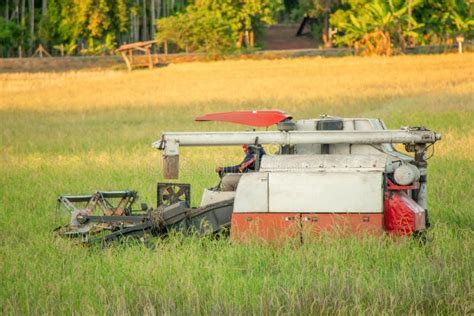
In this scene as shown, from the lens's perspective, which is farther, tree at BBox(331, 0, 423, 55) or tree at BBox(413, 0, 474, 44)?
tree at BBox(413, 0, 474, 44)

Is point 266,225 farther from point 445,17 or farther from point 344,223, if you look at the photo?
point 445,17

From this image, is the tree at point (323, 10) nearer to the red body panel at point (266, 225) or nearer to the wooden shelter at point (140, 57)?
the wooden shelter at point (140, 57)

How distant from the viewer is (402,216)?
9961 mm

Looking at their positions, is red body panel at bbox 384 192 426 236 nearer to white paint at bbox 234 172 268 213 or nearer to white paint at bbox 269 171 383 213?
white paint at bbox 269 171 383 213

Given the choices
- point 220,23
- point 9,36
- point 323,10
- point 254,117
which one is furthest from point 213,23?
point 254,117

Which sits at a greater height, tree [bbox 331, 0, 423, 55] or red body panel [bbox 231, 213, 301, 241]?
tree [bbox 331, 0, 423, 55]

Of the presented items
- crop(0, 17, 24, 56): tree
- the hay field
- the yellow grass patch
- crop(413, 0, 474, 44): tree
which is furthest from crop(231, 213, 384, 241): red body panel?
crop(0, 17, 24, 56): tree

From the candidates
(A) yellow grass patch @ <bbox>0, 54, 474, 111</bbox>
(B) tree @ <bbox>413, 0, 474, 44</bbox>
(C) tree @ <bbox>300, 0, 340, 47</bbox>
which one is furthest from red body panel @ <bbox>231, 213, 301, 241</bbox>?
(C) tree @ <bbox>300, 0, 340, 47</bbox>

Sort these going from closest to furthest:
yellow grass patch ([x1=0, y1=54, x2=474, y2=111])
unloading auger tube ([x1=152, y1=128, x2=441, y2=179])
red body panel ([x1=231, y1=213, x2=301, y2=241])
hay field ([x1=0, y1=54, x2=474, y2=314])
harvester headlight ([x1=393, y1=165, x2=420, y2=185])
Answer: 1. hay field ([x1=0, y1=54, x2=474, y2=314])
2. red body panel ([x1=231, y1=213, x2=301, y2=241])
3. harvester headlight ([x1=393, y1=165, x2=420, y2=185])
4. unloading auger tube ([x1=152, y1=128, x2=441, y2=179])
5. yellow grass patch ([x1=0, y1=54, x2=474, y2=111])

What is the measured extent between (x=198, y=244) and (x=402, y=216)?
1759 millimetres

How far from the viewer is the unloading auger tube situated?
10.6 metres

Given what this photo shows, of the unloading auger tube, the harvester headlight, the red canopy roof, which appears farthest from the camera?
the red canopy roof

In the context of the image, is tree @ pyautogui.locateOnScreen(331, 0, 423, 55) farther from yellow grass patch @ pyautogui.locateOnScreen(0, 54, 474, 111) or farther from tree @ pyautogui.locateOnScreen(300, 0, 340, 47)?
tree @ pyautogui.locateOnScreen(300, 0, 340, 47)

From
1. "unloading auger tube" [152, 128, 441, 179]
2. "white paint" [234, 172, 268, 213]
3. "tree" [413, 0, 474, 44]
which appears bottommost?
"white paint" [234, 172, 268, 213]
